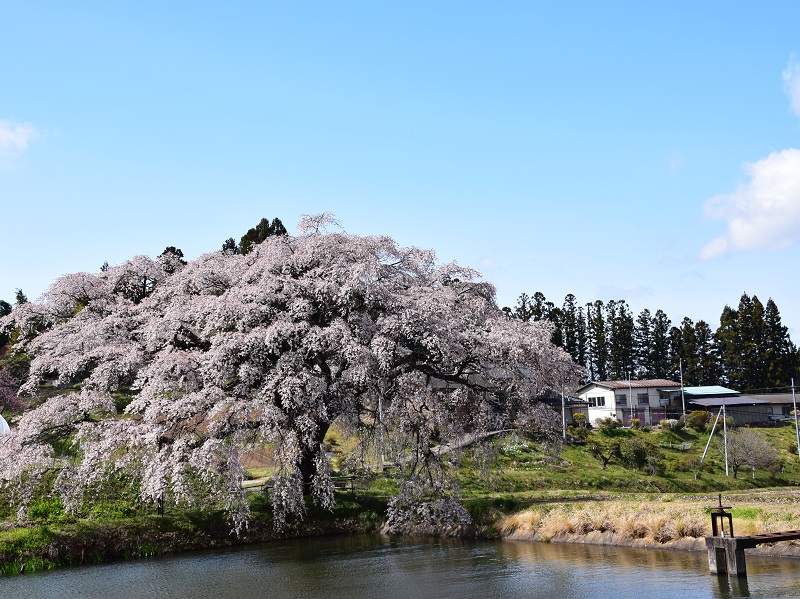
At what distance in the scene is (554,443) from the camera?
32375 millimetres

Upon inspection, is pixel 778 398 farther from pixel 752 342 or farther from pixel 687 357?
pixel 687 357

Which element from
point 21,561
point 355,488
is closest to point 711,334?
point 355,488

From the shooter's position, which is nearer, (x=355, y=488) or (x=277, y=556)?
(x=277, y=556)

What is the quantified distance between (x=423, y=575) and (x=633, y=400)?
234 feet

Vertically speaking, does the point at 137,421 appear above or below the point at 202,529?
above

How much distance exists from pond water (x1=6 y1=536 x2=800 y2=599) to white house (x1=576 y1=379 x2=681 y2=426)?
61432 mm

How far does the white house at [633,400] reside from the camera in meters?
86.3

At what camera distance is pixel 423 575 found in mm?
22672

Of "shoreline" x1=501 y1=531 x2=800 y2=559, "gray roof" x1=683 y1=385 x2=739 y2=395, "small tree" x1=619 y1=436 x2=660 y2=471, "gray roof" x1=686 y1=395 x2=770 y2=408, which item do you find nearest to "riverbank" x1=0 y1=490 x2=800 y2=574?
"shoreline" x1=501 y1=531 x2=800 y2=559

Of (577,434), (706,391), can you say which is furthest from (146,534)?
(706,391)

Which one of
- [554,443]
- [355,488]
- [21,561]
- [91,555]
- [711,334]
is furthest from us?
[711,334]

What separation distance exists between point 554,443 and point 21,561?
20.8 meters

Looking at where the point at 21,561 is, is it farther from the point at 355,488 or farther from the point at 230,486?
the point at 355,488

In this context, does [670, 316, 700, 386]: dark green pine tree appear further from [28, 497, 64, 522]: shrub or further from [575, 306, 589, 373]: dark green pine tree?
[28, 497, 64, 522]: shrub
